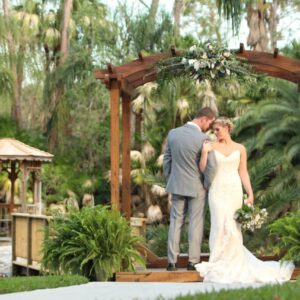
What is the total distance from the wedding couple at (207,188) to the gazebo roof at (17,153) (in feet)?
65.7

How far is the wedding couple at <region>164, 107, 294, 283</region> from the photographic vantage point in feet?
35.6

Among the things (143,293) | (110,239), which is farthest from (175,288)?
(110,239)

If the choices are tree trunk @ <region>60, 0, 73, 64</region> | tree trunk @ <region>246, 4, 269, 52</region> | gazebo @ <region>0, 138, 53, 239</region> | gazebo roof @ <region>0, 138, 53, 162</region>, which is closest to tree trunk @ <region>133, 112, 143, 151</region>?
gazebo @ <region>0, 138, 53, 239</region>

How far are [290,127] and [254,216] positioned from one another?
14.6 metres

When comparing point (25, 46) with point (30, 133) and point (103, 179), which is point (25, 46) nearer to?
point (30, 133)

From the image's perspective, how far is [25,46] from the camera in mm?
39875

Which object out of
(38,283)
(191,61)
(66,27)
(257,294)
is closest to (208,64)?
(191,61)

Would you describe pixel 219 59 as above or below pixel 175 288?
above

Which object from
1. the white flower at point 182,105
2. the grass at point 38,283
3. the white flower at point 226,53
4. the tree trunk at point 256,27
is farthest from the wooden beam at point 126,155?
the tree trunk at point 256,27

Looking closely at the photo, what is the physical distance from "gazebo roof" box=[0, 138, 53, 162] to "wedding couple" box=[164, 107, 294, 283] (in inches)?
789

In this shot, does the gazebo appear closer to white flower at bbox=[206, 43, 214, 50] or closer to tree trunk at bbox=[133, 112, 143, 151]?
tree trunk at bbox=[133, 112, 143, 151]

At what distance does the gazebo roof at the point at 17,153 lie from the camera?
3064cm

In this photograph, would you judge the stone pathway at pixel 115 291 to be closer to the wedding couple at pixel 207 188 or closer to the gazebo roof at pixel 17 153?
the wedding couple at pixel 207 188

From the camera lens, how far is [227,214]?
10938 millimetres
